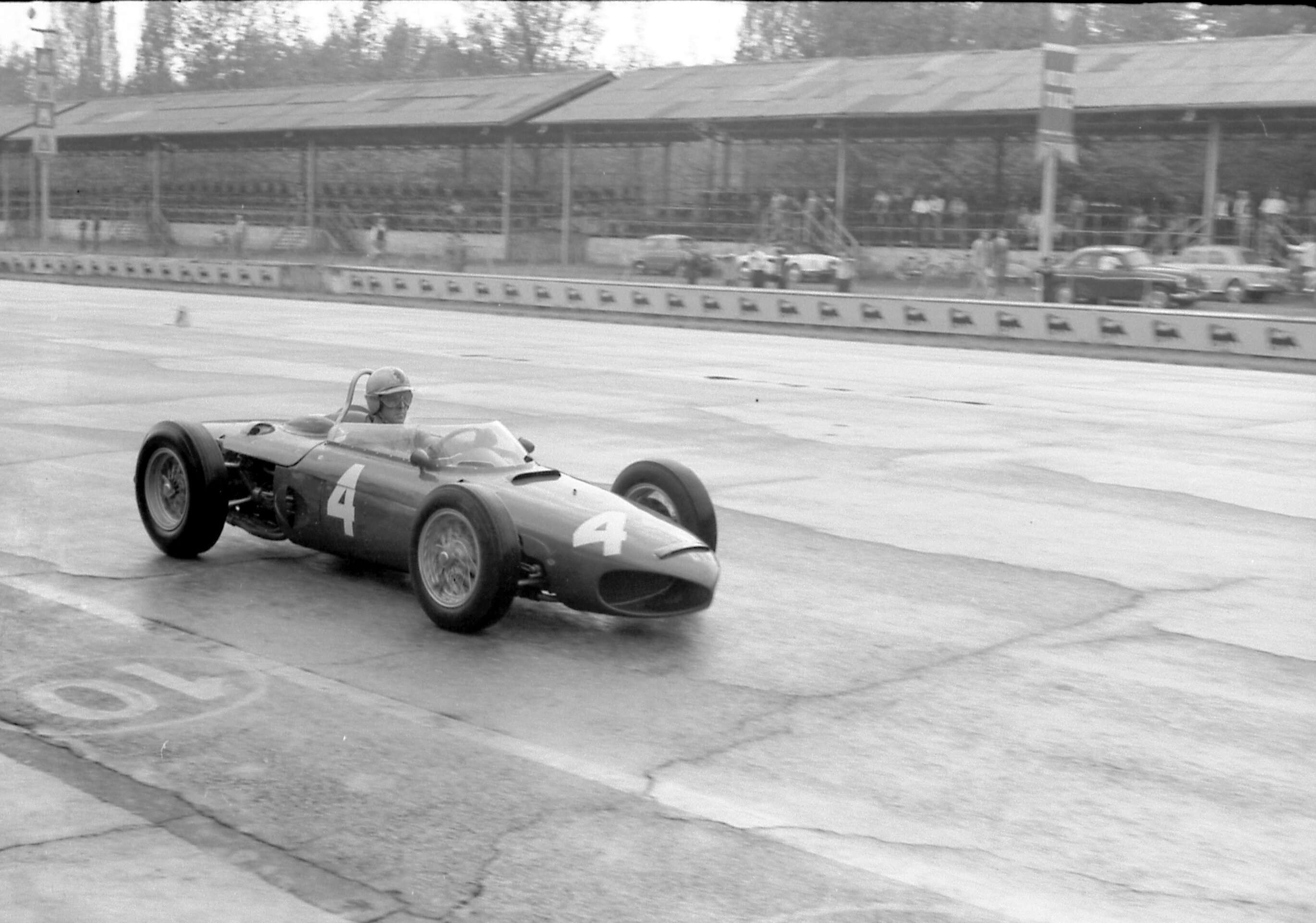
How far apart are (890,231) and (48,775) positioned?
4177cm

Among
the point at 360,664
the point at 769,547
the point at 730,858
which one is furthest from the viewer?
the point at 769,547

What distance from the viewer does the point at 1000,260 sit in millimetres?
38219

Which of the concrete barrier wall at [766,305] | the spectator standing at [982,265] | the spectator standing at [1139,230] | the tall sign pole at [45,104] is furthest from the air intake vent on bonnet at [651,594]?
the tall sign pole at [45,104]

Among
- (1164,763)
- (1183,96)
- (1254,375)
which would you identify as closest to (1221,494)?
(1164,763)

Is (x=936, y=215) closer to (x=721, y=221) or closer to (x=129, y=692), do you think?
(x=721, y=221)

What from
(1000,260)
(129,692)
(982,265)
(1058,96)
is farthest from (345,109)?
(129,692)

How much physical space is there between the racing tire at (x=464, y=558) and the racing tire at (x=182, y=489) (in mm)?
1578

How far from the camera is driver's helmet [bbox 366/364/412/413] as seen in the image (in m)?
9.12

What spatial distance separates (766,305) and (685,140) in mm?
17717

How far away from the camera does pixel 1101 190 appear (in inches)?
2041

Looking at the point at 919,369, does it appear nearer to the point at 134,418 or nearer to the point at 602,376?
the point at 602,376

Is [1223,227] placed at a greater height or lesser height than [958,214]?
lesser

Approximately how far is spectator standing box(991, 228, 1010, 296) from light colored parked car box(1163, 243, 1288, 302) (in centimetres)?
375

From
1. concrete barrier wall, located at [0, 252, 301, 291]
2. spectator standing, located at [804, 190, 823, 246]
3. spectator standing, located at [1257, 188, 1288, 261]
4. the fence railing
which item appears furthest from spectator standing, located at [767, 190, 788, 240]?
spectator standing, located at [1257, 188, 1288, 261]
